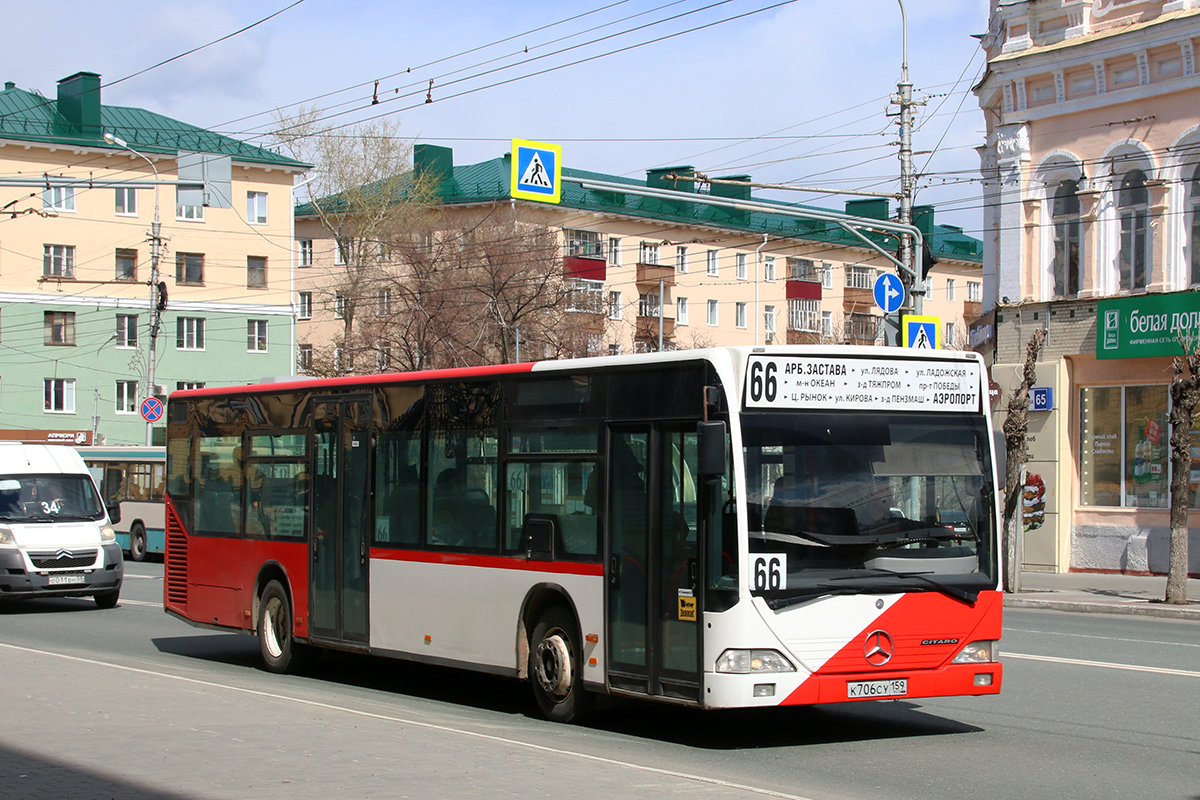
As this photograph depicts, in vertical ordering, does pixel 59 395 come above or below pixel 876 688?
above

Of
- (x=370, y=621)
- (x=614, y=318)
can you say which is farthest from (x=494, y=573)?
(x=614, y=318)

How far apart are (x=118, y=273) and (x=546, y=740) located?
57433 millimetres

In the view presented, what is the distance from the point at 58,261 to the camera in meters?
61.3

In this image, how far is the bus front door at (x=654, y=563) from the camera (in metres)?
9.55

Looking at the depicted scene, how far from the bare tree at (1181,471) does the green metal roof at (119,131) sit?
147ft

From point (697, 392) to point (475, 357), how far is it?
4563 centimetres

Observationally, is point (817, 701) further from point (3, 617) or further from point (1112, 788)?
point (3, 617)

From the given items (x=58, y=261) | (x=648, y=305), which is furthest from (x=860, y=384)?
(x=648, y=305)

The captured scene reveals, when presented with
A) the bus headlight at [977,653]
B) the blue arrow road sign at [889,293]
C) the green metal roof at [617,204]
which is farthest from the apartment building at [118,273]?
the bus headlight at [977,653]

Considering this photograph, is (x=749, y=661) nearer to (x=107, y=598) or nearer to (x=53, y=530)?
(x=53, y=530)

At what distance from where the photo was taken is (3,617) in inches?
812

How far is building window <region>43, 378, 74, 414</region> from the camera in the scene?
61719 millimetres

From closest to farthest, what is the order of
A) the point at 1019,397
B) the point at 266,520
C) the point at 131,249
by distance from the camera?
the point at 266,520
the point at 1019,397
the point at 131,249

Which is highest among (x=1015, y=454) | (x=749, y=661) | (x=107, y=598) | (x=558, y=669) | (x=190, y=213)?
(x=190, y=213)
